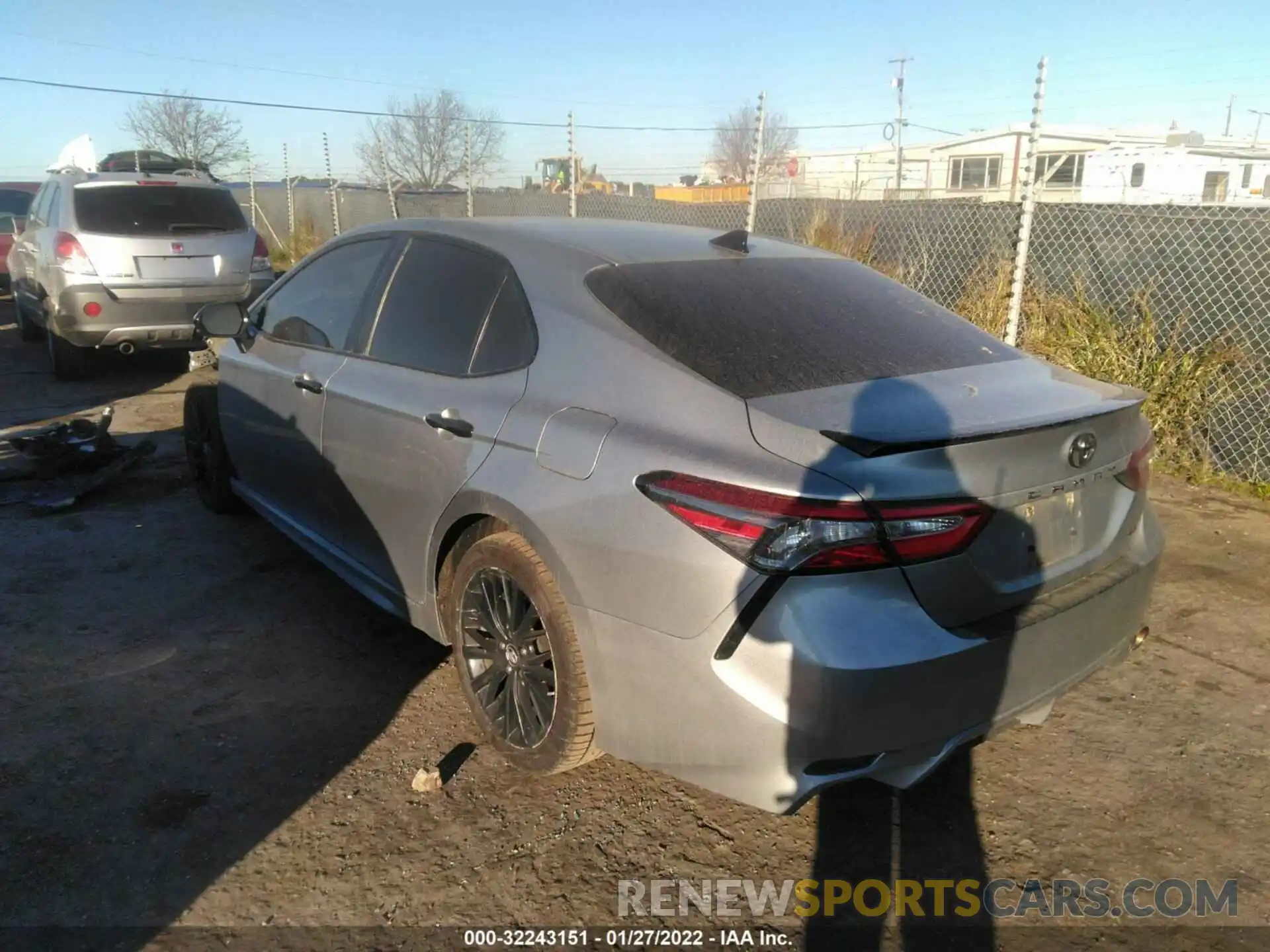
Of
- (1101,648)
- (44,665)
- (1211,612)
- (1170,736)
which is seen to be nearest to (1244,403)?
(1211,612)

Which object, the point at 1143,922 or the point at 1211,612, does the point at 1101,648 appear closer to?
the point at 1143,922

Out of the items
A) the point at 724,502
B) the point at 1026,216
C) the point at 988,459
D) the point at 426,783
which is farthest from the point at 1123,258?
the point at 426,783

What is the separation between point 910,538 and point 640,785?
1.29 meters

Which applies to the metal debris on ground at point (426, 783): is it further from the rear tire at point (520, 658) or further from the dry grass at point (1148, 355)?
the dry grass at point (1148, 355)

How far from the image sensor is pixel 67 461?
596cm

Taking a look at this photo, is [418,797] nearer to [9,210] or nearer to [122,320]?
[122,320]

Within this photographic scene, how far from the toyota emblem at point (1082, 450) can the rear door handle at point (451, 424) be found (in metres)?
1.66

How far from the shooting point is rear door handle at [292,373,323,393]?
379cm

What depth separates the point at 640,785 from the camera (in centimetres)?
297

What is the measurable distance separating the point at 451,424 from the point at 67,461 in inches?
164

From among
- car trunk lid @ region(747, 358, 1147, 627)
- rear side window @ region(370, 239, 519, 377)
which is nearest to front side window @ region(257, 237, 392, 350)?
rear side window @ region(370, 239, 519, 377)

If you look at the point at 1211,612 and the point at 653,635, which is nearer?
the point at 653,635

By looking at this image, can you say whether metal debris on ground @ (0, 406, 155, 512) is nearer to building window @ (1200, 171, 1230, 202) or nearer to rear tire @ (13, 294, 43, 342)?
rear tire @ (13, 294, 43, 342)

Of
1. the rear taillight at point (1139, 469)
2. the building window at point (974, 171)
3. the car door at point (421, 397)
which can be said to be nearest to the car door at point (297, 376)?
the car door at point (421, 397)
